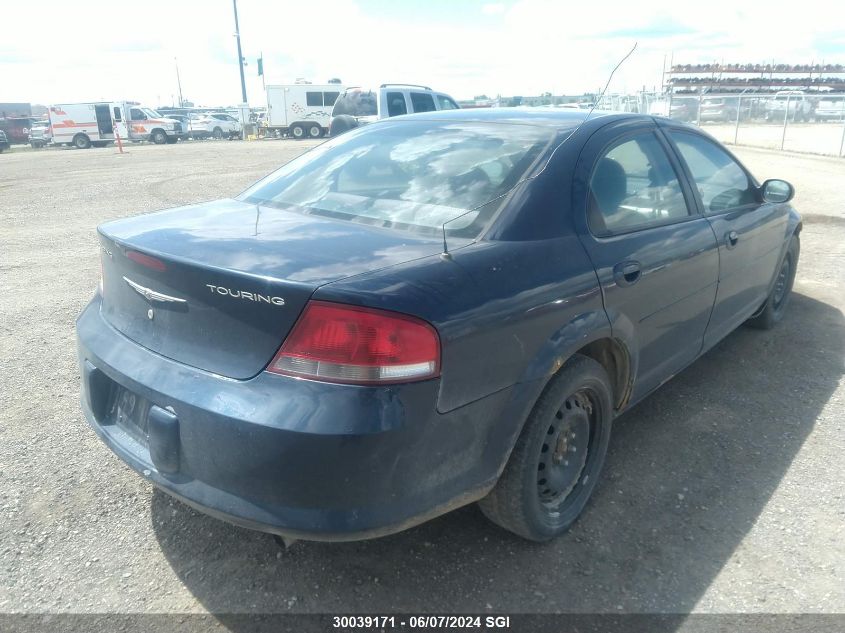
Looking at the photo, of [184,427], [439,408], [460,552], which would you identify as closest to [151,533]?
[184,427]

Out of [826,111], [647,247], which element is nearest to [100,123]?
[826,111]

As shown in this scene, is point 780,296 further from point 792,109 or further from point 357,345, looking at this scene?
point 792,109

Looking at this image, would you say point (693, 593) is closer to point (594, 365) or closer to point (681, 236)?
point (594, 365)

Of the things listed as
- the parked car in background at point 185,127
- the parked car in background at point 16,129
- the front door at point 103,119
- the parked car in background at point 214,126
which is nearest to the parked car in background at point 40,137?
the front door at point 103,119

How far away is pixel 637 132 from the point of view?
10.7 ft

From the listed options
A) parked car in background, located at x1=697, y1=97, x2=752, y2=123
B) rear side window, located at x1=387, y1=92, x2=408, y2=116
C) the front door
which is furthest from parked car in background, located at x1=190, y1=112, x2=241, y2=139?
parked car in background, located at x1=697, y1=97, x2=752, y2=123

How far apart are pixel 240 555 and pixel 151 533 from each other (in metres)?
0.41

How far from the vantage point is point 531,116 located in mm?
3242

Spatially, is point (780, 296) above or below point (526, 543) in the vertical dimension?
above

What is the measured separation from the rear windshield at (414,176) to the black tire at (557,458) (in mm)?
700

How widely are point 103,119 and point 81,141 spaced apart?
5.22 feet

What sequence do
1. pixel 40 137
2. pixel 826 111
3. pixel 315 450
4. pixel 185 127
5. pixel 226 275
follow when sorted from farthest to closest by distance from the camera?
pixel 185 127 → pixel 40 137 → pixel 826 111 → pixel 226 275 → pixel 315 450

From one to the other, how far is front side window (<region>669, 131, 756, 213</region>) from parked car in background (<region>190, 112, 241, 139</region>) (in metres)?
40.0

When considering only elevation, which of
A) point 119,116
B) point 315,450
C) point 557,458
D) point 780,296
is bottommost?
point 780,296
